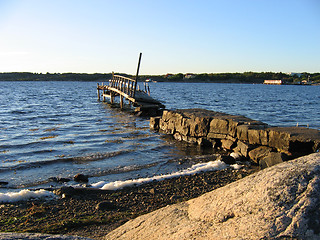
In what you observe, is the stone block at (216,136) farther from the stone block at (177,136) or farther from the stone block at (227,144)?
the stone block at (177,136)

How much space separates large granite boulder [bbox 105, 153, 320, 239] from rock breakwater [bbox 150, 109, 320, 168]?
5224mm

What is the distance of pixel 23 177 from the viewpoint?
8.79m

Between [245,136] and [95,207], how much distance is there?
659 cm

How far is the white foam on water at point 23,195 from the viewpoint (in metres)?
6.80

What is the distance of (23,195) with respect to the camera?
22.9 ft

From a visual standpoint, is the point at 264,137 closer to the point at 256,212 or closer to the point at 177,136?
the point at 177,136

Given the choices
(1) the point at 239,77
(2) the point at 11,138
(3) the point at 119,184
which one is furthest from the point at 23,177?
(1) the point at 239,77

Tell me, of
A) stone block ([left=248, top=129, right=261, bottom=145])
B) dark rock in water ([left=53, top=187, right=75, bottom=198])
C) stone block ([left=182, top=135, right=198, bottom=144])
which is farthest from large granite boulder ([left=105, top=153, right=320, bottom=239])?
stone block ([left=182, top=135, right=198, bottom=144])

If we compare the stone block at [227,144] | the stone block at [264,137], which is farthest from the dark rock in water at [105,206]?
the stone block at [227,144]

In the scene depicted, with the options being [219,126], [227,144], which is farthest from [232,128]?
[219,126]

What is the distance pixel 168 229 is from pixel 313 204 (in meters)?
1.66

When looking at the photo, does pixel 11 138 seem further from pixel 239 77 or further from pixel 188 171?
pixel 239 77

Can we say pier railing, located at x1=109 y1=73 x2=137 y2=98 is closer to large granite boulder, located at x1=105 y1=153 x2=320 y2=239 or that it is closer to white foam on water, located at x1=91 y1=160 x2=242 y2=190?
white foam on water, located at x1=91 y1=160 x2=242 y2=190

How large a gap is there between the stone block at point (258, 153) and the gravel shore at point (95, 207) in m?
1.87
